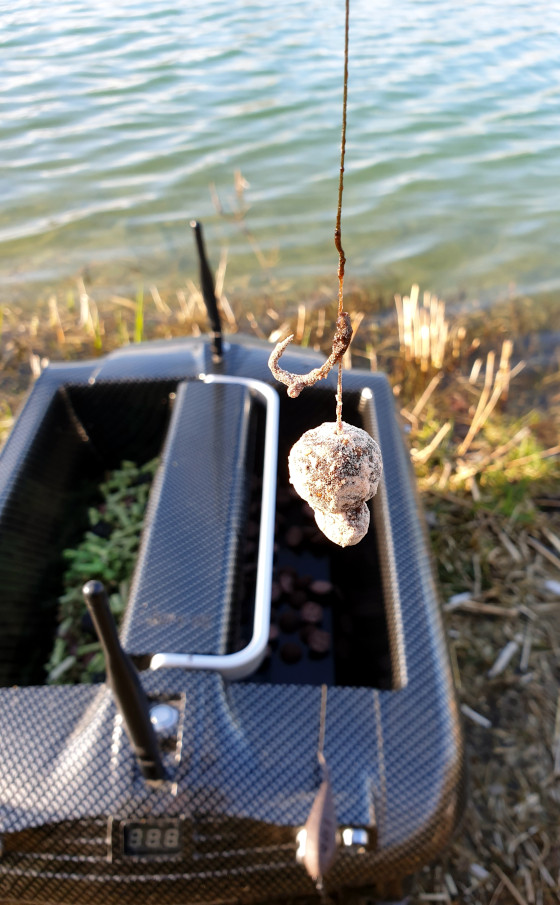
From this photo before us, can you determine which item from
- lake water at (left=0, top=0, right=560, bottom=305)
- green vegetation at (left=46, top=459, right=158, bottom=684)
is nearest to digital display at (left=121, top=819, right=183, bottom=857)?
green vegetation at (left=46, top=459, right=158, bottom=684)

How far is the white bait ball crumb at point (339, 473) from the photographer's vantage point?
30.5 inches

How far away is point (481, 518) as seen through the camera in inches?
146

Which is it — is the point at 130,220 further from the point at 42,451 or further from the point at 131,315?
the point at 42,451

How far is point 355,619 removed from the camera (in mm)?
2756

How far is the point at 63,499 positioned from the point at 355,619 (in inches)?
60.4

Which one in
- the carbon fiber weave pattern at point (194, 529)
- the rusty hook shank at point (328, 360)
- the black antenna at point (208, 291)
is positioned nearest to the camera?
the rusty hook shank at point (328, 360)

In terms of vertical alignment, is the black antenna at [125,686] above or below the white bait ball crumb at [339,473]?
below

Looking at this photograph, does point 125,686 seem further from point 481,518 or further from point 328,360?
point 481,518

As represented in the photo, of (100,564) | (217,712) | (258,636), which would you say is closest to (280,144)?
(100,564)

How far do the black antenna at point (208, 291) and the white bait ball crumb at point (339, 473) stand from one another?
73.7 inches

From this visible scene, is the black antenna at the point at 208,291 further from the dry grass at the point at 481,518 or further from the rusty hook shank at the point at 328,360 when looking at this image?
the rusty hook shank at the point at 328,360

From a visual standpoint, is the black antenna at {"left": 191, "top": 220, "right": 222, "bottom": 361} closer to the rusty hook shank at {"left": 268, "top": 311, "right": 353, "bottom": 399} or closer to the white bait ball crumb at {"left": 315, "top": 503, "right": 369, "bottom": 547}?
the white bait ball crumb at {"left": 315, "top": 503, "right": 369, "bottom": 547}

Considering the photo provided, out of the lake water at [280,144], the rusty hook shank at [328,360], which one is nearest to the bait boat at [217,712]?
the rusty hook shank at [328,360]

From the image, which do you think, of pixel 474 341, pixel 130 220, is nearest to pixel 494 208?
pixel 474 341
